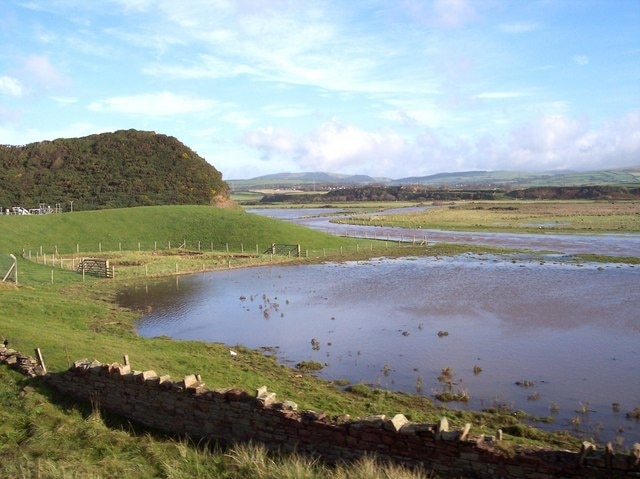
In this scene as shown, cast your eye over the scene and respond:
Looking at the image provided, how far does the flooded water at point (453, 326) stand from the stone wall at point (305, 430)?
6.89 meters

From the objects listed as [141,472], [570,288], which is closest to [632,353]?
[570,288]

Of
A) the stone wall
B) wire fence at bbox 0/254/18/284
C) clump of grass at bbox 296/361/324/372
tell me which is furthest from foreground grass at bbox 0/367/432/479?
wire fence at bbox 0/254/18/284

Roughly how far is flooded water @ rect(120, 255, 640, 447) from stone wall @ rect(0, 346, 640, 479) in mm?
6890

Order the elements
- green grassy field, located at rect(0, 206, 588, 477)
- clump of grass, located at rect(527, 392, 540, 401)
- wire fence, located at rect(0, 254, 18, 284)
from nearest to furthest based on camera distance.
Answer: green grassy field, located at rect(0, 206, 588, 477), clump of grass, located at rect(527, 392, 540, 401), wire fence, located at rect(0, 254, 18, 284)

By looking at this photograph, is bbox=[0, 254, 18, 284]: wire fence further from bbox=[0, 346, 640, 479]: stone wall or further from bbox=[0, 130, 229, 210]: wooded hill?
bbox=[0, 130, 229, 210]: wooded hill

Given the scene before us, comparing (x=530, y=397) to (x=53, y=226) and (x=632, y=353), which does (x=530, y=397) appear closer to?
(x=632, y=353)

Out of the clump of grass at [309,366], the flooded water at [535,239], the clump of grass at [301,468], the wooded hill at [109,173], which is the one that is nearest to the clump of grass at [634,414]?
the clump of grass at [301,468]

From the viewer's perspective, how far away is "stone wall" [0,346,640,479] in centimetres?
984

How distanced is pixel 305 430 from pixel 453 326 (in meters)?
18.6

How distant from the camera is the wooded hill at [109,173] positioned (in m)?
90.6

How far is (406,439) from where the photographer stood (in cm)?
1096

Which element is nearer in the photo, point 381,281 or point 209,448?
point 209,448

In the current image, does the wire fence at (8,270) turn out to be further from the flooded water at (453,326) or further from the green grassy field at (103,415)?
the flooded water at (453,326)

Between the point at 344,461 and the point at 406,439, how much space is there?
4.53ft
